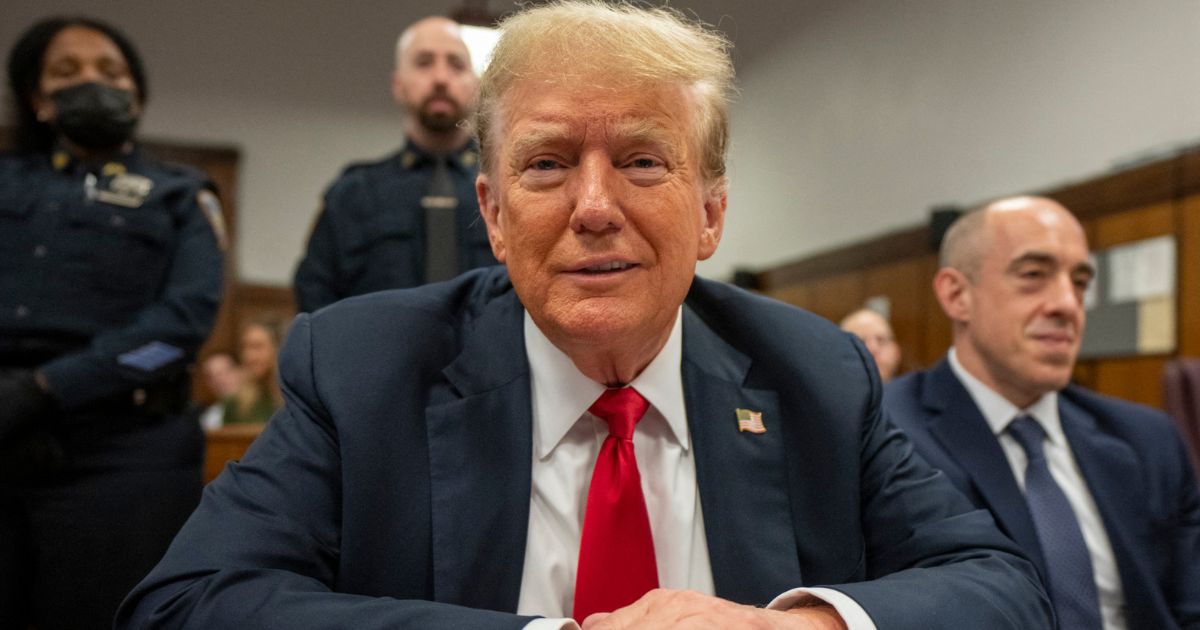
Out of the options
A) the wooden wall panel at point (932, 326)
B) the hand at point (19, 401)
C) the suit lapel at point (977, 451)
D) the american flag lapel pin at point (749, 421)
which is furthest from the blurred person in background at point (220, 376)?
the american flag lapel pin at point (749, 421)

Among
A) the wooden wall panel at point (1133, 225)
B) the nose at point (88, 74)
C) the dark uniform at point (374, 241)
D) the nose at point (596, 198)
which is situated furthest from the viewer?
the wooden wall panel at point (1133, 225)

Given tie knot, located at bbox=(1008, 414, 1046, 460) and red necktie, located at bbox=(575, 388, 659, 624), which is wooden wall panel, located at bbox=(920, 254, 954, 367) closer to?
tie knot, located at bbox=(1008, 414, 1046, 460)

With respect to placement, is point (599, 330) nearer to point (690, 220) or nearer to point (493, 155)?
point (690, 220)

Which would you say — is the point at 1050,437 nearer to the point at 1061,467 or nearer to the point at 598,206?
the point at 1061,467

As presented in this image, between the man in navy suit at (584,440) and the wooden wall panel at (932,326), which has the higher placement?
the man in navy suit at (584,440)

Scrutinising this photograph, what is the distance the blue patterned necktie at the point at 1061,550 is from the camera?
2209 mm

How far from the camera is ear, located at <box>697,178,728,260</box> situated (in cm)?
164

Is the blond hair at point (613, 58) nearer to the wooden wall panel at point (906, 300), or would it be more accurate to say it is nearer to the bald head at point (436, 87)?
the bald head at point (436, 87)

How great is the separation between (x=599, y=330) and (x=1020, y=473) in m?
1.51

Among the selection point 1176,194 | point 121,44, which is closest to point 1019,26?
point 1176,194

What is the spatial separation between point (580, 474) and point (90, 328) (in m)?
1.66

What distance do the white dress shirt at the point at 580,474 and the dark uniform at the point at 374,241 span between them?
1.40m

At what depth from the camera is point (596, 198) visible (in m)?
1.45

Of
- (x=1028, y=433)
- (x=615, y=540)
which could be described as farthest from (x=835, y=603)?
(x=1028, y=433)
